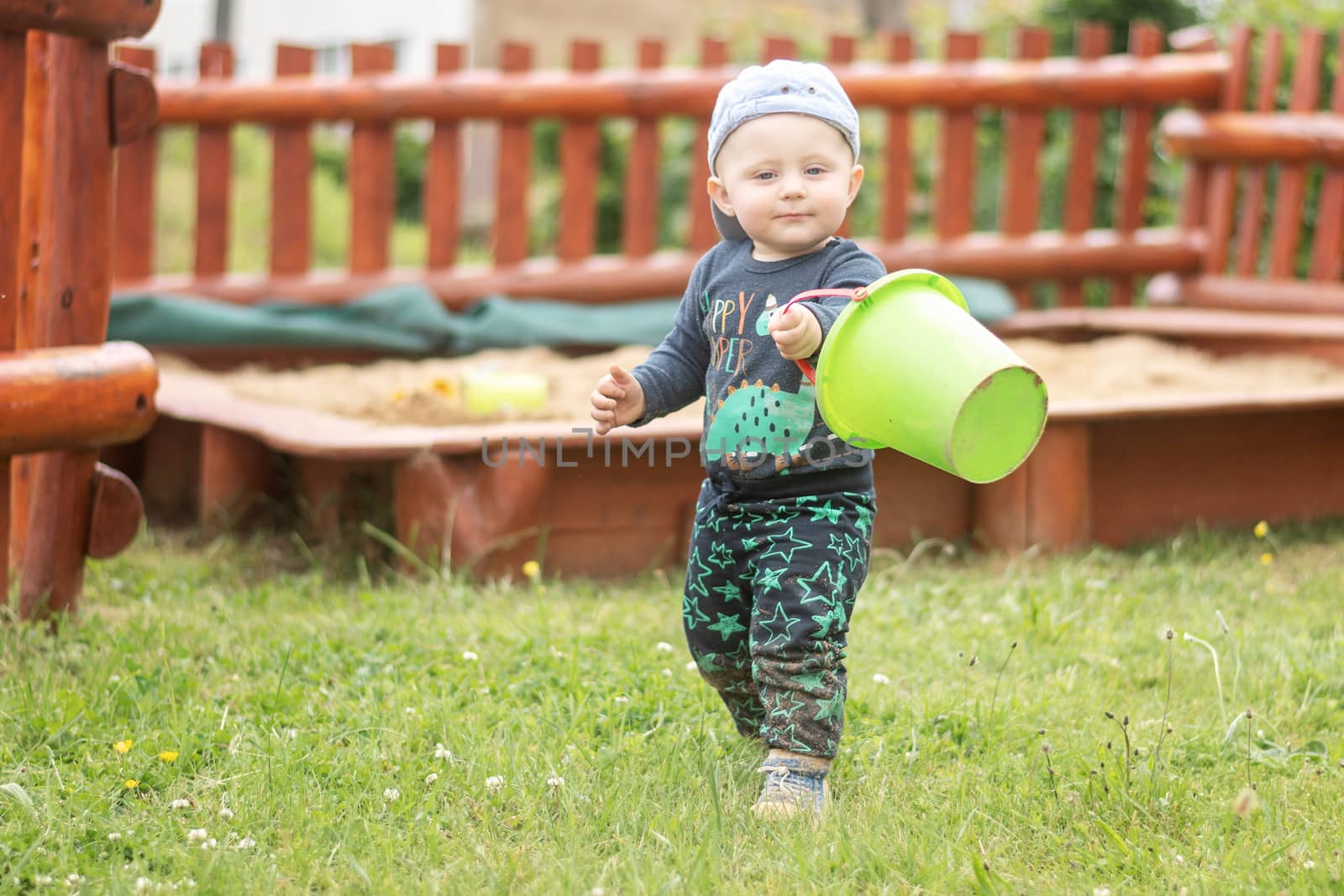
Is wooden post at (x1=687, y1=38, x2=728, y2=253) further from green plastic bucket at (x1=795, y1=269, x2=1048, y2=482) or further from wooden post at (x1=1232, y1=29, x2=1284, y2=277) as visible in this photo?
green plastic bucket at (x1=795, y1=269, x2=1048, y2=482)

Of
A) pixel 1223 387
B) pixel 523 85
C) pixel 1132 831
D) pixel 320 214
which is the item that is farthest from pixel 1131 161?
pixel 320 214

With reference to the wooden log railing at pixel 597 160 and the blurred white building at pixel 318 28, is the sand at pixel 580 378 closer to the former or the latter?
the wooden log railing at pixel 597 160

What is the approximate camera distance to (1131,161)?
6.20 metres

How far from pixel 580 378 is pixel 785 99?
8.27 feet

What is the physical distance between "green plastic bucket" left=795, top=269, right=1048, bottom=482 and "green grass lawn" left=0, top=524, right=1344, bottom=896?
549mm

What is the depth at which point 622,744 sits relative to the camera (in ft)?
7.97

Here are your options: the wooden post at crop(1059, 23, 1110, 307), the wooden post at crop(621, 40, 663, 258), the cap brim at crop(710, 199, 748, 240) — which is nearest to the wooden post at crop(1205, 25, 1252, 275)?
the wooden post at crop(1059, 23, 1110, 307)

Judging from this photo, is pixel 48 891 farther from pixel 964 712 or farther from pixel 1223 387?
pixel 1223 387

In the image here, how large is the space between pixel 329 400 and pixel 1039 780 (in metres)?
2.71

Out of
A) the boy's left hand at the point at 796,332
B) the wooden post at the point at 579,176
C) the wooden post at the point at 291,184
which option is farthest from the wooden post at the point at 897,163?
the boy's left hand at the point at 796,332

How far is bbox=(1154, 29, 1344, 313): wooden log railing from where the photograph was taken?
561 cm

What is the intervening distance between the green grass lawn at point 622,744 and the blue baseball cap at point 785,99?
983mm

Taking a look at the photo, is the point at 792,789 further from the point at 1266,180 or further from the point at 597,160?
the point at 1266,180

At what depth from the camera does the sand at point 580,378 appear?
161 inches
